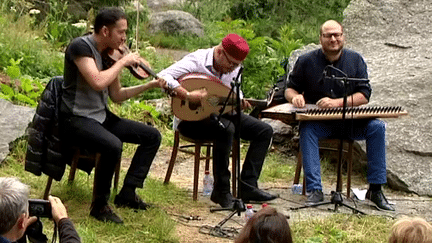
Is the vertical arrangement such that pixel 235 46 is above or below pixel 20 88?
above

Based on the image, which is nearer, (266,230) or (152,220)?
(266,230)

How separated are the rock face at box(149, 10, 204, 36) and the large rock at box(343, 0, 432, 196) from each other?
519cm

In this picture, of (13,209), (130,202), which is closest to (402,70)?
(130,202)

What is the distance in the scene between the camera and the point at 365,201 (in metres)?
7.65

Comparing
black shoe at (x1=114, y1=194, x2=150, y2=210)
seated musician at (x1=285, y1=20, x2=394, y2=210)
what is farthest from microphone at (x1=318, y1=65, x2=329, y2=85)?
black shoe at (x1=114, y1=194, x2=150, y2=210)

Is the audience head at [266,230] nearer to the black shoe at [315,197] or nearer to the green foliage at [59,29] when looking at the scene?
the black shoe at [315,197]

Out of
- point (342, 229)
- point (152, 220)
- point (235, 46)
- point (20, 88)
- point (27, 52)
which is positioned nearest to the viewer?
point (152, 220)

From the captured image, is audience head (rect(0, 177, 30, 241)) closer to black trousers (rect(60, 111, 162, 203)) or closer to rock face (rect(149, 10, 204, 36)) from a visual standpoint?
black trousers (rect(60, 111, 162, 203))

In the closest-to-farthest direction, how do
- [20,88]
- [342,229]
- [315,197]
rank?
1. [342,229]
2. [315,197]
3. [20,88]

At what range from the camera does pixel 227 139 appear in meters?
7.19

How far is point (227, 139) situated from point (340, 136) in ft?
3.30

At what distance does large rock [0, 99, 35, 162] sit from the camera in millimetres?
8062

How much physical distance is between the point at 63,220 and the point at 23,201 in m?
0.27

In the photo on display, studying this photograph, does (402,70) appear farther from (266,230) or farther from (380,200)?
(266,230)
